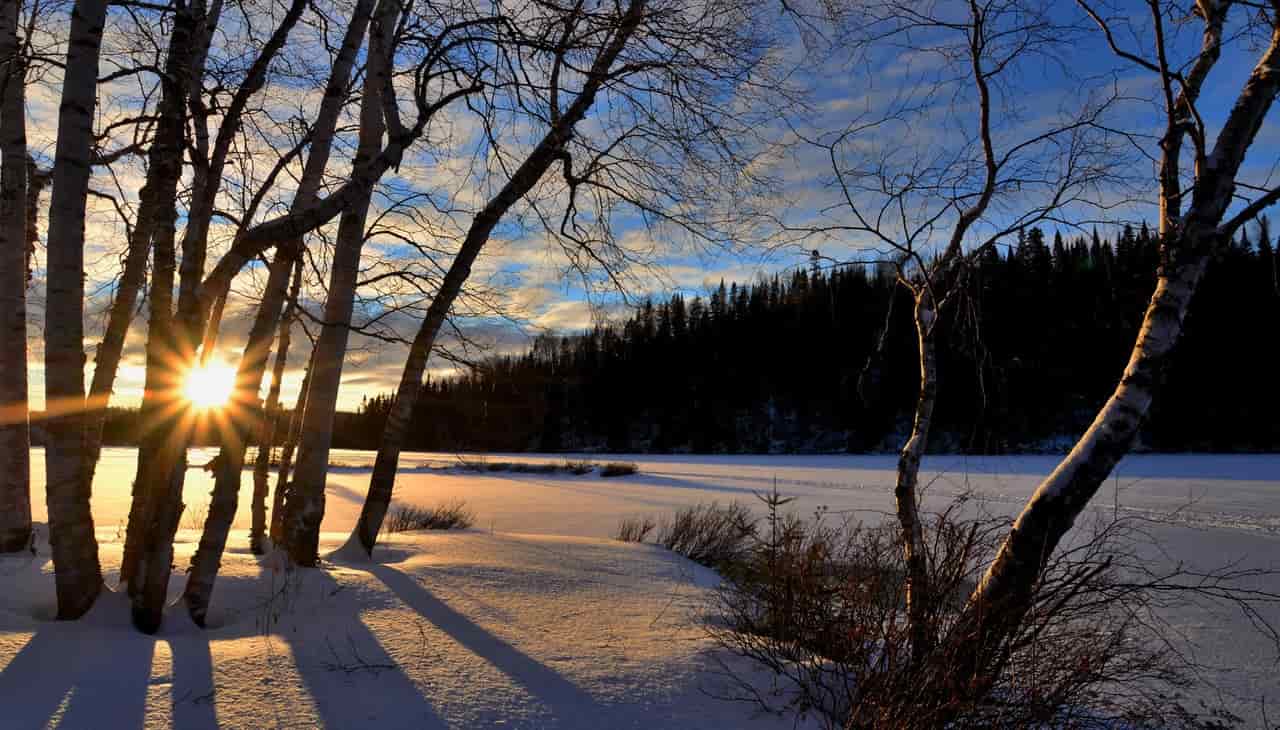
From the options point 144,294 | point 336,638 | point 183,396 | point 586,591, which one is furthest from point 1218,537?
point 144,294

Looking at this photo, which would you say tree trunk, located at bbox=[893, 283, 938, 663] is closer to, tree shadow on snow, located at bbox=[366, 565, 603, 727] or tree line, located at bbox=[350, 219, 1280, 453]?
tree shadow on snow, located at bbox=[366, 565, 603, 727]

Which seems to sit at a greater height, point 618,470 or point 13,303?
point 13,303

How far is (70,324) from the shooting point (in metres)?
3.16

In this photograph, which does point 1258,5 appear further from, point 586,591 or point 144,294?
point 144,294

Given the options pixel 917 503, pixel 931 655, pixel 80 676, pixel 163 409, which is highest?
pixel 163 409

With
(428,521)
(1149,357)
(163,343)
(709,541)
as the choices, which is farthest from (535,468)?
(1149,357)

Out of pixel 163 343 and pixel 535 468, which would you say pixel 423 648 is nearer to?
pixel 163 343

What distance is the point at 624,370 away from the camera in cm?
6825

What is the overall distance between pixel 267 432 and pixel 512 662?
244 inches

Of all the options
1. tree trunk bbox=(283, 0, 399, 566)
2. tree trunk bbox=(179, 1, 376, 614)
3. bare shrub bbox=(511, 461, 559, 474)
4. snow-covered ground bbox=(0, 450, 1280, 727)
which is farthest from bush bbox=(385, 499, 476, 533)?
bare shrub bbox=(511, 461, 559, 474)

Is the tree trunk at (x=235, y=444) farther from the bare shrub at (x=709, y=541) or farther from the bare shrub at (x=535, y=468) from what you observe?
the bare shrub at (x=535, y=468)

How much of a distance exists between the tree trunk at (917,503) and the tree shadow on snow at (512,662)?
1.42 metres

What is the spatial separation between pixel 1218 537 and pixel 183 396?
44.8 ft

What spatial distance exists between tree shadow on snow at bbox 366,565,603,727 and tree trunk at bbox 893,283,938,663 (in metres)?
1.42
